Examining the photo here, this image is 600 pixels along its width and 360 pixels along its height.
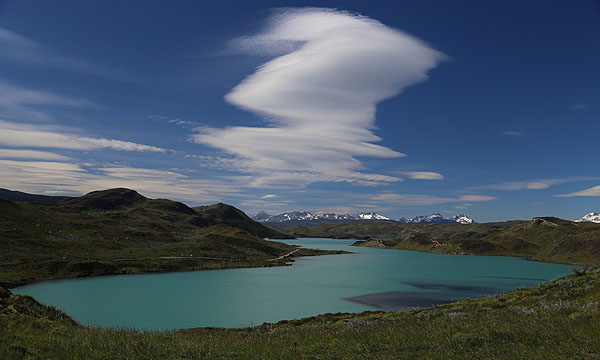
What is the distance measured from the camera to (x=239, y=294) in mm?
80750

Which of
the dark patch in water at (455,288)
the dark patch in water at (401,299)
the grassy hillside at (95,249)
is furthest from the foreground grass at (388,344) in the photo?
the grassy hillside at (95,249)

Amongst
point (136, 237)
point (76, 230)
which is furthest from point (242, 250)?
point (76, 230)

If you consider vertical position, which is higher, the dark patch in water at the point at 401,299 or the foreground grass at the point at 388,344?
the foreground grass at the point at 388,344

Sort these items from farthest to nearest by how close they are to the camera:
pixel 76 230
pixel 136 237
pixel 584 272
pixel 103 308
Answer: pixel 136 237 < pixel 76 230 < pixel 103 308 < pixel 584 272

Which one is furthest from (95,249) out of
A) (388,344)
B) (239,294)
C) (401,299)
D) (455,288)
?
(388,344)

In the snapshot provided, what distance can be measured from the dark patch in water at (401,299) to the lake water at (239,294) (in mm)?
202

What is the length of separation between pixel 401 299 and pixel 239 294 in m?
37.4

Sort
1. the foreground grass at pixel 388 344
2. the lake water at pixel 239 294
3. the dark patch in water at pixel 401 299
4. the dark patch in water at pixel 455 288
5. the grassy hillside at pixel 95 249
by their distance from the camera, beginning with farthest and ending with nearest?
the grassy hillside at pixel 95 249, the dark patch in water at pixel 455 288, the dark patch in water at pixel 401 299, the lake water at pixel 239 294, the foreground grass at pixel 388 344

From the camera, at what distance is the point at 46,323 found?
964 inches

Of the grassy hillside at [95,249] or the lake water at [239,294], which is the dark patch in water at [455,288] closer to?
the lake water at [239,294]

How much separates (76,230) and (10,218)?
23.7 meters

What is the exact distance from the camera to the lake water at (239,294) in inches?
2325

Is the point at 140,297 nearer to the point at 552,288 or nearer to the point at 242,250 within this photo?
the point at 552,288

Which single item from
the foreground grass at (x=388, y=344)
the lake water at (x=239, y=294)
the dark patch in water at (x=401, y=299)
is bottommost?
the lake water at (x=239, y=294)
